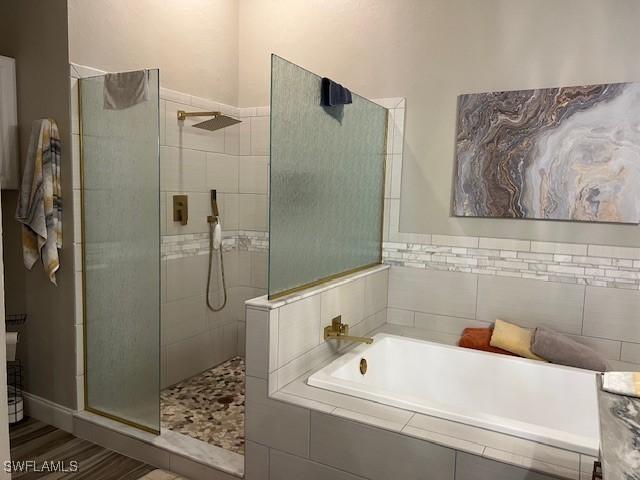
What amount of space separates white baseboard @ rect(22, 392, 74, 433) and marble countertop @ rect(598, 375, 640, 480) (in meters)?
2.54

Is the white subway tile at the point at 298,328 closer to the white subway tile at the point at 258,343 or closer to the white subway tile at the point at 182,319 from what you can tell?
the white subway tile at the point at 258,343

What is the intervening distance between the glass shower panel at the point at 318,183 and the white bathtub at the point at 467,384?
0.48 metres

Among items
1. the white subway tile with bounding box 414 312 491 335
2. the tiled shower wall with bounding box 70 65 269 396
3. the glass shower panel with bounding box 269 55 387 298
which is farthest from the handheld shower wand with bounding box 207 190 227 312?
the white subway tile with bounding box 414 312 491 335

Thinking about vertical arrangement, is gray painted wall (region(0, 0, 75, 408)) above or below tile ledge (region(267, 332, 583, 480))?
above

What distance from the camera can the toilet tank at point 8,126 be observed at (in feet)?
8.61

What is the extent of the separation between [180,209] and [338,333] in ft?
4.33

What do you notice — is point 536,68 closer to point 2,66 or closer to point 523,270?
point 523,270

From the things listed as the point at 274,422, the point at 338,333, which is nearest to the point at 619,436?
the point at 274,422

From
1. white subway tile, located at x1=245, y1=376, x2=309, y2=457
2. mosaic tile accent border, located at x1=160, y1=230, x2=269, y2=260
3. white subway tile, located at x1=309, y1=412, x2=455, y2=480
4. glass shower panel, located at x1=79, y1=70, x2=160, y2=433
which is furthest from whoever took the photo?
mosaic tile accent border, located at x1=160, y1=230, x2=269, y2=260

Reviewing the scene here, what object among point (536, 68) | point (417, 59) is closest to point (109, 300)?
point (417, 59)

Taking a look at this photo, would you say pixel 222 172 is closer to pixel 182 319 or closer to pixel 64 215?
pixel 182 319

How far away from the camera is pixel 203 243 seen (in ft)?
11.0

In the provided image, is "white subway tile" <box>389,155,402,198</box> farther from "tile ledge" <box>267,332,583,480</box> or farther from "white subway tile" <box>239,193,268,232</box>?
"tile ledge" <box>267,332,583,480</box>

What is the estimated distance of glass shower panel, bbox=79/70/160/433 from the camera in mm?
2379
